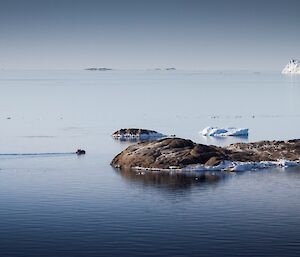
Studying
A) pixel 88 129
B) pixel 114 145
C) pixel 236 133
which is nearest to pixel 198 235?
pixel 114 145

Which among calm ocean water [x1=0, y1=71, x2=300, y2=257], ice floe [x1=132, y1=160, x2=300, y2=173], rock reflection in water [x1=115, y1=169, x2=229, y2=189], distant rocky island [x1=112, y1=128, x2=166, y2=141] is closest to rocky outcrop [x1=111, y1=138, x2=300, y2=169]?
ice floe [x1=132, y1=160, x2=300, y2=173]

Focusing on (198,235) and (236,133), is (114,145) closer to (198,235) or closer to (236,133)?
(236,133)

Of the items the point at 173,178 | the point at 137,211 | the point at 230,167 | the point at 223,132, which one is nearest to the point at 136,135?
the point at 223,132

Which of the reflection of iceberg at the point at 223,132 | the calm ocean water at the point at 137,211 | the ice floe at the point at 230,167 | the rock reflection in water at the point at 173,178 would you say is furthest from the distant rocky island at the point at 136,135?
the rock reflection in water at the point at 173,178

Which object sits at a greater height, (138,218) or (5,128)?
(5,128)

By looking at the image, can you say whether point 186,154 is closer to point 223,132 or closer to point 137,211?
point 137,211

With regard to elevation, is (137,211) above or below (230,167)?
below

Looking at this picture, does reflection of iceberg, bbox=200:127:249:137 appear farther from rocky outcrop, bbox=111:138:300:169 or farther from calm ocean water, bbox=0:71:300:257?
calm ocean water, bbox=0:71:300:257

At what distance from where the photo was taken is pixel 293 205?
90625mm

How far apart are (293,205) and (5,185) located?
4485 centimetres

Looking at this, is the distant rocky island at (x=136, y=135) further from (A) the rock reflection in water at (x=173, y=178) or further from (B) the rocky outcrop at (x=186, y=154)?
(A) the rock reflection in water at (x=173, y=178)

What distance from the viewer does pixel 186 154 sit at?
394 feet

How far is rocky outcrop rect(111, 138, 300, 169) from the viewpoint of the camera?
391 ft

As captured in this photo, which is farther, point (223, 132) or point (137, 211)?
point (223, 132)
